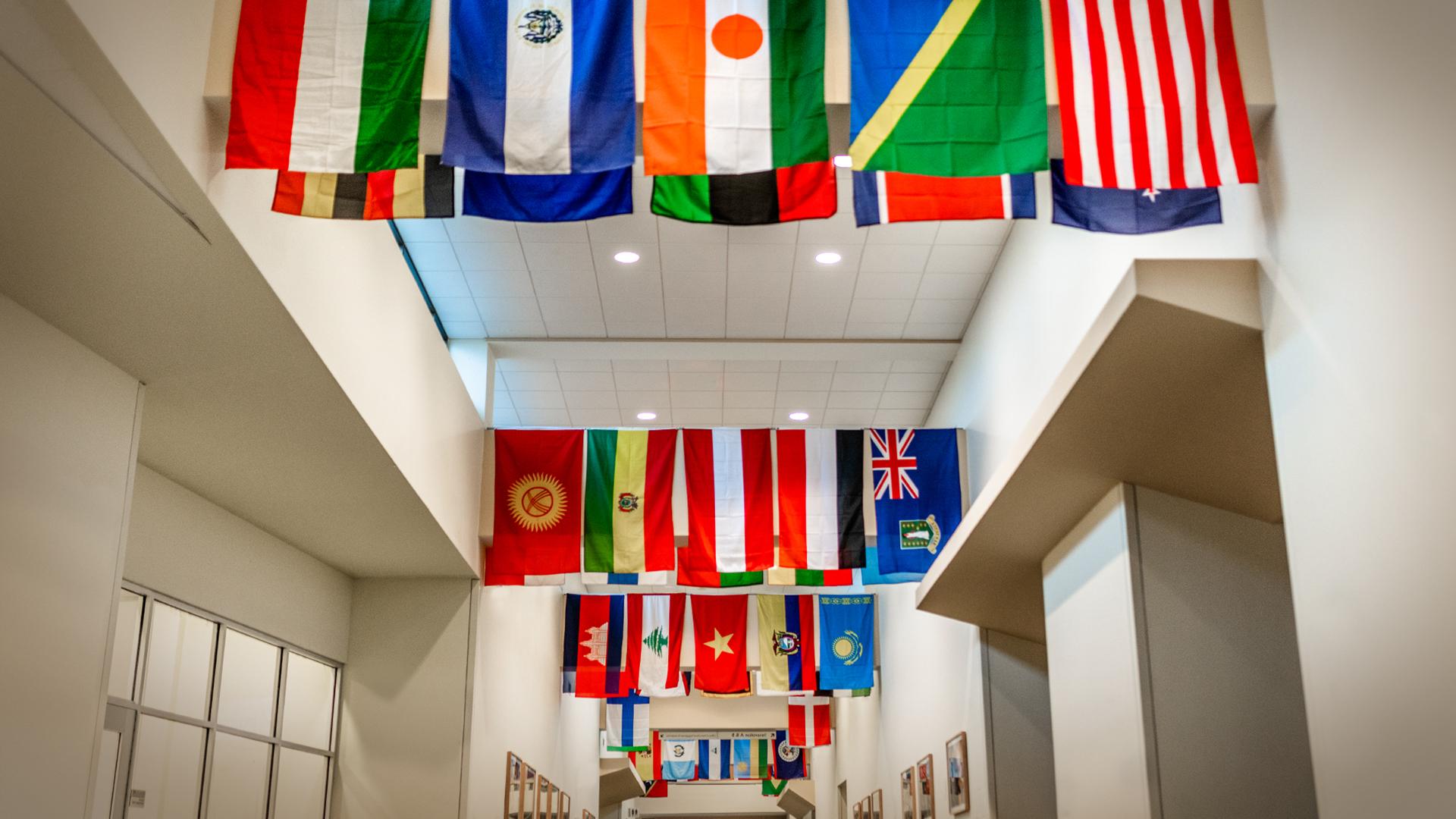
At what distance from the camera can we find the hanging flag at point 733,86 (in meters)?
5.57

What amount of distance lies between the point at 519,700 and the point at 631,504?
4.46 meters

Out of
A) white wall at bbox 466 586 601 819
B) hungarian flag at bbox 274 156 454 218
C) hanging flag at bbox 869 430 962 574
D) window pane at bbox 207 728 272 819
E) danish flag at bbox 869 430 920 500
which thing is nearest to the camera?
hungarian flag at bbox 274 156 454 218

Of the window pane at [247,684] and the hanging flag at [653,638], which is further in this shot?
the hanging flag at [653,638]

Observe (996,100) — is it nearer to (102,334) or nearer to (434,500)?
(102,334)

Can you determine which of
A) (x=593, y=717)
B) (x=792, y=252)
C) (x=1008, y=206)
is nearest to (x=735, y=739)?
(x=593, y=717)

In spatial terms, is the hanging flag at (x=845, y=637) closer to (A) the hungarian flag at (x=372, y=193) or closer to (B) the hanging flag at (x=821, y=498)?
(B) the hanging flag at (x=821, y=498)

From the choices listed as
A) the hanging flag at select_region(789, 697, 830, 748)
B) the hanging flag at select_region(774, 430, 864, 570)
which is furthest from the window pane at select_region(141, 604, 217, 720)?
the hanging flag at select_region(789, 697, 830, 748)

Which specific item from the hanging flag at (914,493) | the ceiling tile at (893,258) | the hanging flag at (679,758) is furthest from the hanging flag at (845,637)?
the hanging flag at (679,758)

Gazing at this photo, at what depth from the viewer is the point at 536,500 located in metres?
12.2

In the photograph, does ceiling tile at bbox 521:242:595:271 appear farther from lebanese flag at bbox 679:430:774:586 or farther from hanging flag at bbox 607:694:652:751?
hanging flag at bbox 607:694:652:751

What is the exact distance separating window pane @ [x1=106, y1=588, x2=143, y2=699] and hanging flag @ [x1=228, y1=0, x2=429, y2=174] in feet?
13.3

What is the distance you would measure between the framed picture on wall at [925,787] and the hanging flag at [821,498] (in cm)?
374

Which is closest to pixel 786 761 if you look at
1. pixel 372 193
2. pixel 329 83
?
pixel 372 193

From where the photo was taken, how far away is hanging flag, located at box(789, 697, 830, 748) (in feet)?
81.8
